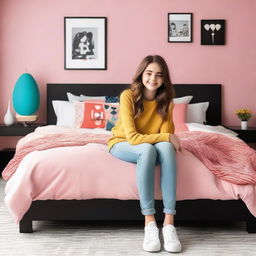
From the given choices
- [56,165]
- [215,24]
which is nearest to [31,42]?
[215,24]

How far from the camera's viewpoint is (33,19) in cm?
531

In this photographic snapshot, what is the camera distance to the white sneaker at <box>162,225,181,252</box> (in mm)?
2537

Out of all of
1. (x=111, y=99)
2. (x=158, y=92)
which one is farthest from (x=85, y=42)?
(x=158, y=92)

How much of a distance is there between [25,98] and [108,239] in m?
2.63

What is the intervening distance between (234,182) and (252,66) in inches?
111

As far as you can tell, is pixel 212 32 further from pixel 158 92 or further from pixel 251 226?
pixel 251 226

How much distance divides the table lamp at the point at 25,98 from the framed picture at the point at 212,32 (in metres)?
1.94

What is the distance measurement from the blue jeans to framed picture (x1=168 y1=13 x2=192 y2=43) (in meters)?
2.78

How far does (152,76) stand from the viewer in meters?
2.90

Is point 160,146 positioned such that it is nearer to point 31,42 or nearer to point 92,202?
point 92,202

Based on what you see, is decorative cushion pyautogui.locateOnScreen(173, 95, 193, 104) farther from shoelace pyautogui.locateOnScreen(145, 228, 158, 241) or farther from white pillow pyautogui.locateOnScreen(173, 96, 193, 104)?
shoelace pyautogui.locateOnScreen(145, 228, 158, 241)

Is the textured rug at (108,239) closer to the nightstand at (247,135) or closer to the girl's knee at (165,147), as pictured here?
the girl's knee at (165,147)

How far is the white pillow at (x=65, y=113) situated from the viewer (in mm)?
4828

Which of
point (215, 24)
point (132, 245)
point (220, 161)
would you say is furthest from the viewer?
point (215, 24)
